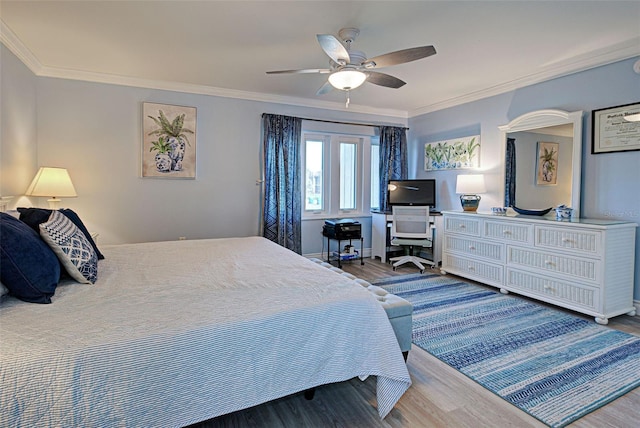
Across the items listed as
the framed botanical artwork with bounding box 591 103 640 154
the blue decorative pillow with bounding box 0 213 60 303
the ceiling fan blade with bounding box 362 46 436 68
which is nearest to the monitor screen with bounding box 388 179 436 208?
the framed botanical artwork with bounding box 591 103 640 154

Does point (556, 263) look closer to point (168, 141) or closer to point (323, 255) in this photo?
point (323, 255)

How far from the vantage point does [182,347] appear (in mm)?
1369

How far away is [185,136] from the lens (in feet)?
14.4

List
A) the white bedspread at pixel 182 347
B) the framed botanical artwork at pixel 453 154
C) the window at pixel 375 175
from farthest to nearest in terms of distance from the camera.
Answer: the window at pixel 375 175 → the framed botanical artwork at pixel 453 154 → the white bedspread at pixel 182 347

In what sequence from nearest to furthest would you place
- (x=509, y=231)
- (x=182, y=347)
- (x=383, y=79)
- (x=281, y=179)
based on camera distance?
(x=182, y=347) < (x=383, y=79) < (x=509, y=231) < (x=281, y=179)

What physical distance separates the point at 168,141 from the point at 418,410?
4.04m

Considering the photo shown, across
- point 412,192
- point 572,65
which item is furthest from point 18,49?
point 572,65

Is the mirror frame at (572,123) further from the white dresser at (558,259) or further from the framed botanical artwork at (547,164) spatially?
the white dresser at (558,259)

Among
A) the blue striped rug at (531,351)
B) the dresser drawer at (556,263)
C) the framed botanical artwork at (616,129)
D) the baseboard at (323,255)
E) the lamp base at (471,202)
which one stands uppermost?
the framed botanical artwork at (616,129)

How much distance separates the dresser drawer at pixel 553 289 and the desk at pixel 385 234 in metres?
1.31

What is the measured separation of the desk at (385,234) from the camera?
501 centimetres

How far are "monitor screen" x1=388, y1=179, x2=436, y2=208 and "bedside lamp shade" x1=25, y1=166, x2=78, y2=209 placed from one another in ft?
13.8

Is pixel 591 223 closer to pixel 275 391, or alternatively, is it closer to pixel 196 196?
pixel 275 391

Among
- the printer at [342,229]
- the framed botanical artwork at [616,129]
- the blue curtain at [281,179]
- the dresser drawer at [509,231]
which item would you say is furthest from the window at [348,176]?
the framed botanical artwork at [616,129]
